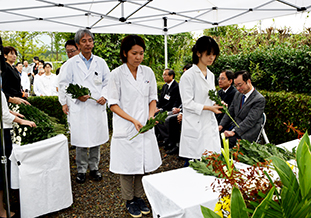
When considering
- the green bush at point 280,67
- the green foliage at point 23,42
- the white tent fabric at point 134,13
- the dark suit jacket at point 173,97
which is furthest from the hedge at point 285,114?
the green foliage at point 23,42

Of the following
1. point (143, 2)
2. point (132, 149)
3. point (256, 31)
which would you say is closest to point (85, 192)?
point (132, 149)

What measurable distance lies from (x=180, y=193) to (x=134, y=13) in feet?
18.0

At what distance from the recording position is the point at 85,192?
3.94m

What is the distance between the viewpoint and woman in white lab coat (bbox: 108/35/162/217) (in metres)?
2.93

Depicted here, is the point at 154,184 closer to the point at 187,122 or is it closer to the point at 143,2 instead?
the point at 187,122

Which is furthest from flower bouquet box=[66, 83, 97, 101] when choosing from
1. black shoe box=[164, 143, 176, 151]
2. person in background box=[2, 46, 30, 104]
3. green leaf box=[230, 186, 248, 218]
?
green leaf box=[230, 186, 248, 218]

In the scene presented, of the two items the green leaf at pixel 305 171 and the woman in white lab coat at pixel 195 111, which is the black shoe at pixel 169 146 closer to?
the woman in white lab coat at pixel 195 111

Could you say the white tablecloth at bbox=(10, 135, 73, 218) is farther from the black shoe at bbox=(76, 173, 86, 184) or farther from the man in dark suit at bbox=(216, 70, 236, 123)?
the man in dark suit at bbox=(216, 70, 236, 123)

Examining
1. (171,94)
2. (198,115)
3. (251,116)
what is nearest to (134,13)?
(171,94)

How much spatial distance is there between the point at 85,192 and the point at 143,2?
4.24 metres

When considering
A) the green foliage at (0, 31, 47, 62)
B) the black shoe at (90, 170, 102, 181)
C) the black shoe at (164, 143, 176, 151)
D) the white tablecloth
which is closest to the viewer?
the white tablecloth

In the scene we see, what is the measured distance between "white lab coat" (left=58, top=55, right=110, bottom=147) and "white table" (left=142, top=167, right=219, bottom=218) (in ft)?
7.63

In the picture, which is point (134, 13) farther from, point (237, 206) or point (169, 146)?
point (237, 206)

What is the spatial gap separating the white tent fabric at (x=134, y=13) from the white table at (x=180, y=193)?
4666mm
